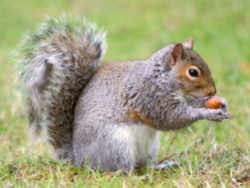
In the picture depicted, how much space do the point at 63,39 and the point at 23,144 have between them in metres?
0.81

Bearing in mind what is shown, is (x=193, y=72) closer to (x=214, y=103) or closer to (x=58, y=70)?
(x=214, y=103)

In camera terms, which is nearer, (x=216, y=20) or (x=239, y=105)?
(x=239, y=105)

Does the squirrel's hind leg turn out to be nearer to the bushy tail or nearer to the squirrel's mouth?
the bushy tail

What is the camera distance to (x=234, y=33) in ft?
18.7

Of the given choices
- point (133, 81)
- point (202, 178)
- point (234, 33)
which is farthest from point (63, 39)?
point (234, 33)

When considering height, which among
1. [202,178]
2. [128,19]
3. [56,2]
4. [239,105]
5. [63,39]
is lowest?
[202,178]

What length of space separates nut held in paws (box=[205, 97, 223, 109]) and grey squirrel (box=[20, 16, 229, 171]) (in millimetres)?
22

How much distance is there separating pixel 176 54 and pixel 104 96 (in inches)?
18.2

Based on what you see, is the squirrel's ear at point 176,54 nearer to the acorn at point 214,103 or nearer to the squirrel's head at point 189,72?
the squirrel's head at point 189,72

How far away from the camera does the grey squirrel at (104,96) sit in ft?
7.64

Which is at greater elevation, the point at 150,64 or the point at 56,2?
the point at 56,2

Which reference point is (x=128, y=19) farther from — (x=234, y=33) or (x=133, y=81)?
(x=133, y=81)

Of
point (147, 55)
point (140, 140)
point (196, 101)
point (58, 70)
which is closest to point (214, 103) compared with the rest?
point (196, 101)

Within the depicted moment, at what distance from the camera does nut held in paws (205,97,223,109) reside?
227cm
